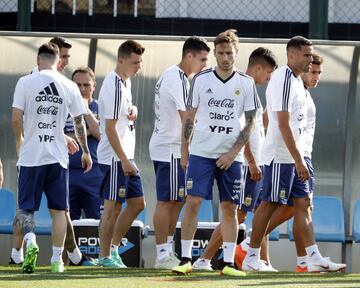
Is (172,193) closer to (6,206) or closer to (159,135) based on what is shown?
(159,135)

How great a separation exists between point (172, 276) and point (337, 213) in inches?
137

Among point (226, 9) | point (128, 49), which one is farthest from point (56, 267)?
point (226, 9)

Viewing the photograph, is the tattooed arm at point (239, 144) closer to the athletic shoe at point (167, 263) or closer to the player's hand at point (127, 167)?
the player's hand at point (127, 167)

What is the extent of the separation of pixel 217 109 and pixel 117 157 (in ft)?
4.08

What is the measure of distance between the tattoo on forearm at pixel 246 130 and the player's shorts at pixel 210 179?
0.51ft

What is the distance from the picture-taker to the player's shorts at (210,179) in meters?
10.2

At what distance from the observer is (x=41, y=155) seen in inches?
406

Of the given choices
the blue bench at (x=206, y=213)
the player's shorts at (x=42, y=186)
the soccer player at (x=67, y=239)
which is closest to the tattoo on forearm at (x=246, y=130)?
the player's shorts at (x=42, y=186)

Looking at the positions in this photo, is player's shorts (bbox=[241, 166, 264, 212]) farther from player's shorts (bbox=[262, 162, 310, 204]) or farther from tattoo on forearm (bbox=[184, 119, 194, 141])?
tattoo on forearm (bbox=[184, 119, 194, 141])

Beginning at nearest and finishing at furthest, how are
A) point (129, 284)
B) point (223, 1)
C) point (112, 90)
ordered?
point (129, 284) → point (112, 90) → point (223, 1)

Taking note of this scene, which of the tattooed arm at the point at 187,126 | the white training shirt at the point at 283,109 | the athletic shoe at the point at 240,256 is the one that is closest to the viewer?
the tattooed arm at the point at 187,126

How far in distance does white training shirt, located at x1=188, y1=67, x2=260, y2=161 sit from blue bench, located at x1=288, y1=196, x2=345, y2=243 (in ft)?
9.32

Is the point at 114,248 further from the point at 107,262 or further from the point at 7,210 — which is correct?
the point at 7,210

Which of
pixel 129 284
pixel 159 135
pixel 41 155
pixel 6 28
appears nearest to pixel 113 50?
pixel 6 28
